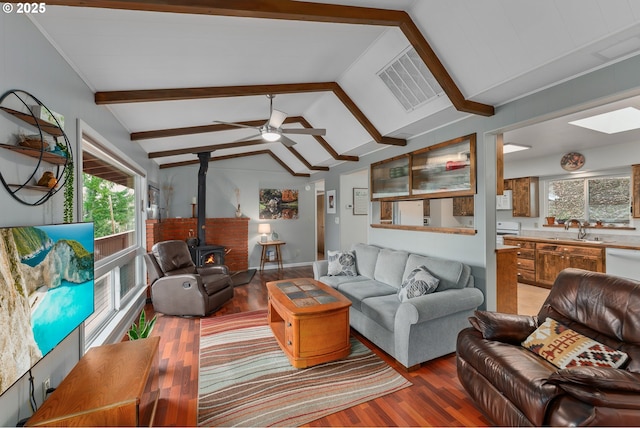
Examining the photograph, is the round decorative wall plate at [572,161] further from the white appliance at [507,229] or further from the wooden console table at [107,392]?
the wooden console table at [107,392]

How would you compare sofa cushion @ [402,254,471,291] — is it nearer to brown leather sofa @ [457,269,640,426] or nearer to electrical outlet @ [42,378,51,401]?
brown leather sofa @ [457,269,640,426]

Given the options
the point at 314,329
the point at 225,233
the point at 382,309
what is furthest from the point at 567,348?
the point at 225,233

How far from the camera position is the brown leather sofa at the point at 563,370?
1.35 meters

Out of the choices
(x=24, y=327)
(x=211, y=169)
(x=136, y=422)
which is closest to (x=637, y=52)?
(x=136, y=422)

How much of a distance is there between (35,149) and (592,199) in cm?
716

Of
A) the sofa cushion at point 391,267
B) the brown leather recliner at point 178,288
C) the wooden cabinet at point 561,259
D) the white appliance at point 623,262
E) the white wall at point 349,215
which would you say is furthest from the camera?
the white wall at point 349,215

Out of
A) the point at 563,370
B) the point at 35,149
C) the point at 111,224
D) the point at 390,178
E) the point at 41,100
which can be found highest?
the point at 41,100

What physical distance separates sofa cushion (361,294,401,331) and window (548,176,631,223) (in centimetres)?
436

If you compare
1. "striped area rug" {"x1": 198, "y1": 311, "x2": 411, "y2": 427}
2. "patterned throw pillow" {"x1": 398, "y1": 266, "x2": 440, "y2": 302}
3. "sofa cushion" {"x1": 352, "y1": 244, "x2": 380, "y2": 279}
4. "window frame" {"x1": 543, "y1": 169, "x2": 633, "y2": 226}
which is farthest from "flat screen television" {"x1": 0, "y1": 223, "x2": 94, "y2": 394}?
"window frame" {"x1": 543, "y1": 169, "x2": 633, "y2": 226}

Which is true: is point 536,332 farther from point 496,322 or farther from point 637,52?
point 637,52

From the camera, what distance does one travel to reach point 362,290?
338 centimetres

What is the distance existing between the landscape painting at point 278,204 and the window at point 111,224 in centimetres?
294

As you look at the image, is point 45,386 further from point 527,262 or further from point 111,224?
point 527,262

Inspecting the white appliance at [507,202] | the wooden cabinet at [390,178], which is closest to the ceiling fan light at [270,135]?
the wooden cabinet at [390,178]
